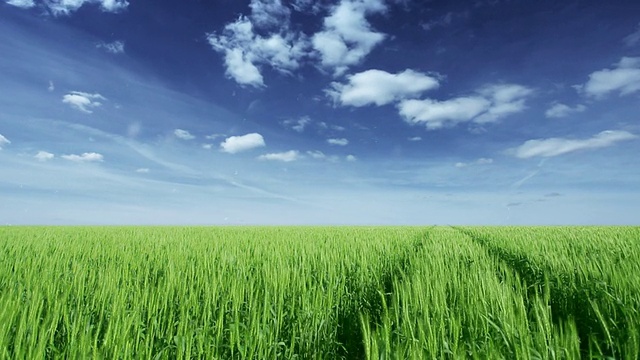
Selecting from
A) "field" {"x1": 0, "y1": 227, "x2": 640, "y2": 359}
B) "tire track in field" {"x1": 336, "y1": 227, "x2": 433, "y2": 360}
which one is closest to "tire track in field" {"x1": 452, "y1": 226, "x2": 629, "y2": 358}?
"field" {"x1": 0, "y1": 227, "x2": 640, "y2": 359}

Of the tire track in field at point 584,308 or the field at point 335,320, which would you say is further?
the tire track in field at point 584,308

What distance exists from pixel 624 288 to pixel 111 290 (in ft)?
13.4

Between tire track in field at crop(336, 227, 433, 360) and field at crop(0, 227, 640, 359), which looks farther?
tire track in field at crop(336, 227, 433, 360)

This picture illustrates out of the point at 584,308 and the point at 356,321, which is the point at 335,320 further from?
the point at 584,308

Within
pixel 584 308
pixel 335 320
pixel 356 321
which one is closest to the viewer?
pixel 335 320

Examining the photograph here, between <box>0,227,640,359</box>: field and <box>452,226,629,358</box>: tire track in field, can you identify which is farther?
<box>452,226,629,358</box>: tire track in field

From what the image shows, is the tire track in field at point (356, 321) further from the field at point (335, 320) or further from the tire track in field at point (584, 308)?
the tire track in field at point (584, 308)

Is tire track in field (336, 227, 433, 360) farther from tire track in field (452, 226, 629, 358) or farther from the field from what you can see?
tire track in field (452, 226, 629, 358)

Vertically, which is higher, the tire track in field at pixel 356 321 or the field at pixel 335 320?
the field at pixel 335 320

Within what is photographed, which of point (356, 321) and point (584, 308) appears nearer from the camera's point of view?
point (356, 321)

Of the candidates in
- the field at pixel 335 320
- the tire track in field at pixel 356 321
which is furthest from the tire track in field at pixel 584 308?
the tire track in field at pixel 356 321

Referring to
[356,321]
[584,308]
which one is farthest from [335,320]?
[584,308]

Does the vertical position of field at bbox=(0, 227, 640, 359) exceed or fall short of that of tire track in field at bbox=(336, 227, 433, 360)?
it exceeds it

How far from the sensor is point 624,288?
Result: 2938mm
